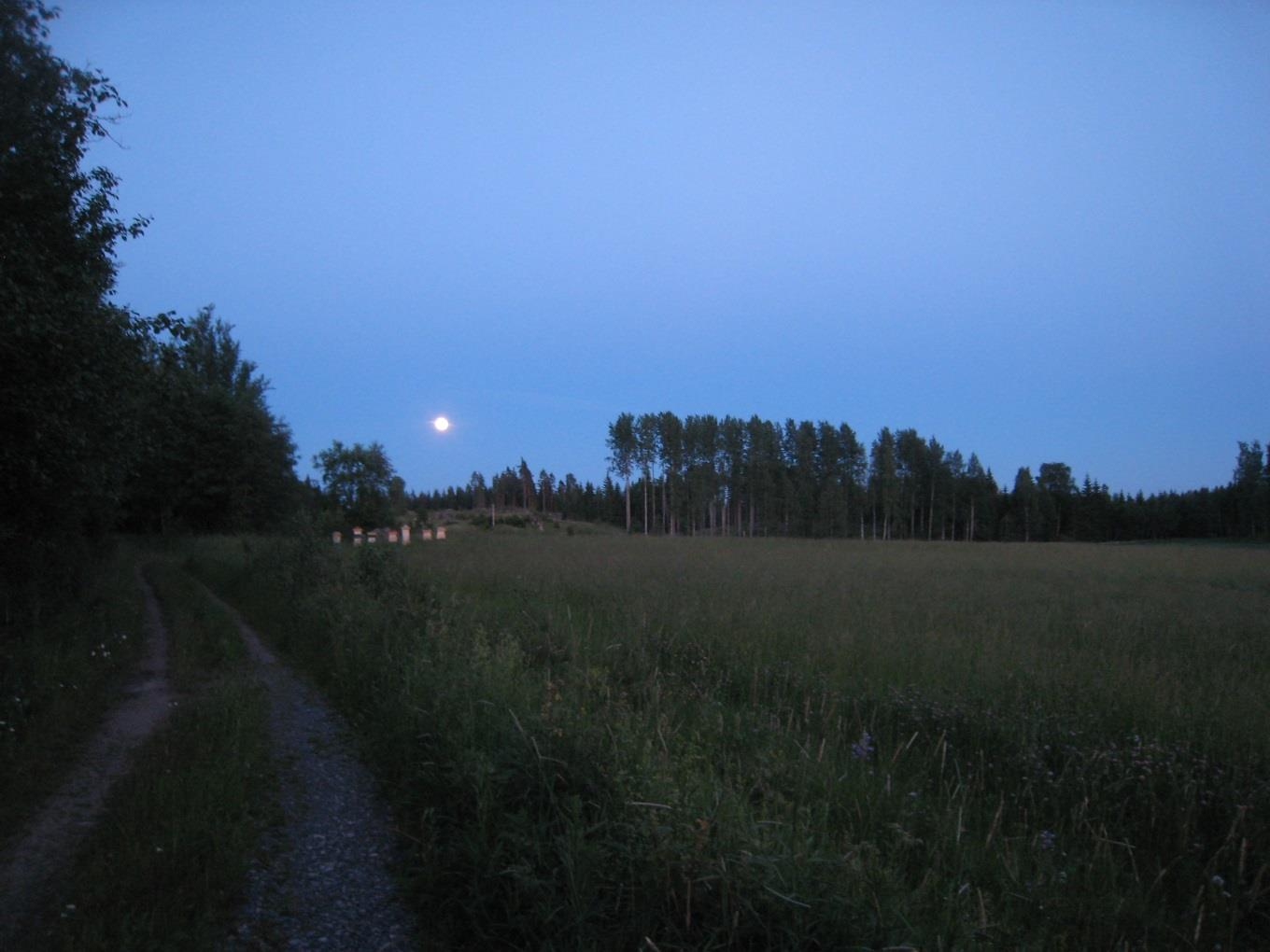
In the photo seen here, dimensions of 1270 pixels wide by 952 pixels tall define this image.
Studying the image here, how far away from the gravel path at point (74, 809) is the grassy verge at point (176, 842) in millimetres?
125

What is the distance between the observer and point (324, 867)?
166 inches

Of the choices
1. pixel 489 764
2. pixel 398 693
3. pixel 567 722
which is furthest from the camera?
pixel 398 693

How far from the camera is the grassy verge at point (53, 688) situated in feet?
17.4

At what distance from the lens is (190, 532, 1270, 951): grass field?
3.27 metres

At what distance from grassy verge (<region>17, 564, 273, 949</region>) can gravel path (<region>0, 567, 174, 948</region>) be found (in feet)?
Answer: 0.41

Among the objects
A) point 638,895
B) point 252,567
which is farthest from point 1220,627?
point 252,567

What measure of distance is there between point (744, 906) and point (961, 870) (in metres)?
1.77

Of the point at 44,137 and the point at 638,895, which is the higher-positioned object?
the point at 44,137

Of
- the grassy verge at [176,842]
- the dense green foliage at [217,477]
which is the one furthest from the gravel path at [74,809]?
the dense green foliage at [217,477]

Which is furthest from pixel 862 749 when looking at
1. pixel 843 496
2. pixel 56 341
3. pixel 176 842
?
pixel 843 496

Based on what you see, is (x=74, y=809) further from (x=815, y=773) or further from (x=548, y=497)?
(x=548, y=497)

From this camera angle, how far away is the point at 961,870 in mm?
3875

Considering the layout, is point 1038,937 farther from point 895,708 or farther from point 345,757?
point 345,757

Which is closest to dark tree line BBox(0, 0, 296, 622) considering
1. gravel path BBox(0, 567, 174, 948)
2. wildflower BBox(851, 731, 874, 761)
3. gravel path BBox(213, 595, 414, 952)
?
gravel path BBox(0, 567, 174, 948)
